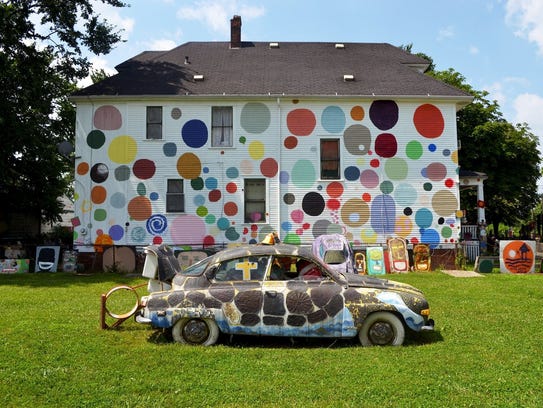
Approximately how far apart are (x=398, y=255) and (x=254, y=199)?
6261mm

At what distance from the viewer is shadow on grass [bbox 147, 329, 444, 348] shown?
22.1 ft

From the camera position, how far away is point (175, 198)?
18.1 m

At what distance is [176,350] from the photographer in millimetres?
6215

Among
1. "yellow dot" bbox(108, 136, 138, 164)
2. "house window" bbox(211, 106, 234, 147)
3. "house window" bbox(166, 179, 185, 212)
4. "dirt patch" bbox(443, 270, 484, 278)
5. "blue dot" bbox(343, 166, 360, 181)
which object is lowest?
"dirt patch" bbox(443, 270, 484, 278)

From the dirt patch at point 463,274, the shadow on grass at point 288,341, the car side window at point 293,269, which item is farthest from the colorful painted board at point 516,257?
the car side window at point 293,269

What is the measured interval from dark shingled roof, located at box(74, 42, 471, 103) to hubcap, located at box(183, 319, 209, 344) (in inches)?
521

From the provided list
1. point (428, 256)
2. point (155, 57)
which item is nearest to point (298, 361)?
point (428, 256)

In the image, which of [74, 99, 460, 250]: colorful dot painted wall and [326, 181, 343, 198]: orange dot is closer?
[74, 99, 460, 250]: colorful dot painted wall

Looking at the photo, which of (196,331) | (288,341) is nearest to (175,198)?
(196,331)

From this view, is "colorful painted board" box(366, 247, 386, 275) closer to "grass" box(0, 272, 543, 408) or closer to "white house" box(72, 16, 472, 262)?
"white house" box(72, 16, 472, 262)

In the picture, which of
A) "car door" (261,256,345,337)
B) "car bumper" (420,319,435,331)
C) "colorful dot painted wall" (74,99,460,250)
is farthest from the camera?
"colorful dot painted wall" (74,99,460,250)

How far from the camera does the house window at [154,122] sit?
1848cm

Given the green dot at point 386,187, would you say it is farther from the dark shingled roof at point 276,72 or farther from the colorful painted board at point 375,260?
the dark shingled roof at point 276,72

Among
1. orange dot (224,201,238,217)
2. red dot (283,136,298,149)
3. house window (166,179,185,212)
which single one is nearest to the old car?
orange dot (224,201,238,217)
